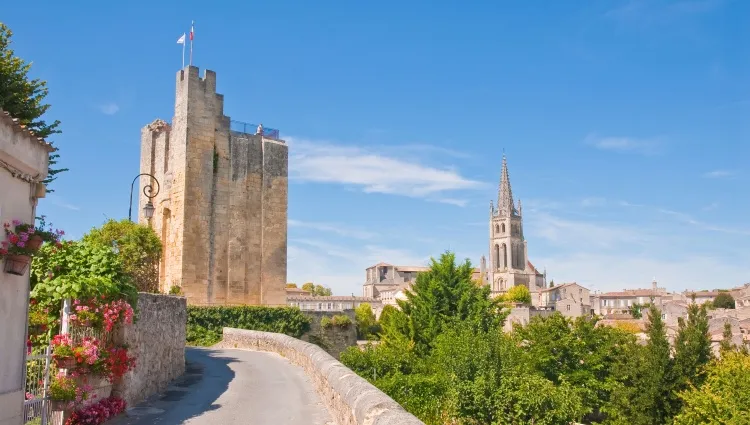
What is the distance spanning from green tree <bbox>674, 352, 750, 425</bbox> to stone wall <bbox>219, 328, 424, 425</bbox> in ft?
65.1

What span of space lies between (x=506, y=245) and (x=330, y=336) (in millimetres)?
113788

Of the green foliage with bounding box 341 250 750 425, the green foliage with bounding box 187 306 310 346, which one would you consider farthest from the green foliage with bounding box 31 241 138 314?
the green foliage with bounding box 187 306 310 346

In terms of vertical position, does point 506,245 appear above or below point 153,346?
above

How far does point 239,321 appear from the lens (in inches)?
1344

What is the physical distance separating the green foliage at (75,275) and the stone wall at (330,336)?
26247 millimetres

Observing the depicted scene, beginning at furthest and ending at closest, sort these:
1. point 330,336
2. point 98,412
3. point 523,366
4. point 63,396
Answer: point 330,336, point 523,366, point 98,412, point 63,396

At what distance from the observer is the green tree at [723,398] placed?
93.9ft

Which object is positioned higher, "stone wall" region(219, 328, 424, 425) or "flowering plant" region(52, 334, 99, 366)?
"flowering plant" region(52, 334, 99, 366)

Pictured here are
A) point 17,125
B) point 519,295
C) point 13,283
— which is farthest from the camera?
point 519,295

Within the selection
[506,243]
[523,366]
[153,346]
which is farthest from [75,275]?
[506,243]

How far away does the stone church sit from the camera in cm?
14475

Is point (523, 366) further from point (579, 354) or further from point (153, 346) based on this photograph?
point (153, 346)

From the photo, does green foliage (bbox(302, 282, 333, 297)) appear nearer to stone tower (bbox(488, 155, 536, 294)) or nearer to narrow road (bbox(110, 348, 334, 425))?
stone tower (bbox(488, 155, 536, 294))

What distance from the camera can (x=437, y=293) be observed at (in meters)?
36.8
